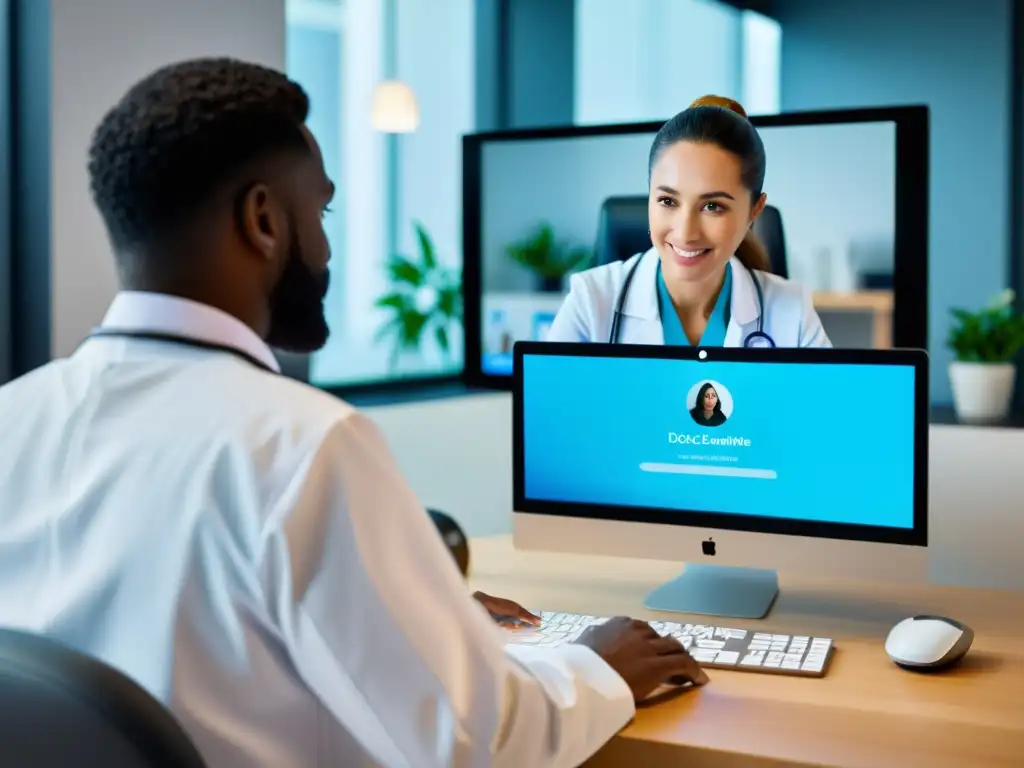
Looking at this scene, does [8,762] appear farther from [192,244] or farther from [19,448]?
[192,244]

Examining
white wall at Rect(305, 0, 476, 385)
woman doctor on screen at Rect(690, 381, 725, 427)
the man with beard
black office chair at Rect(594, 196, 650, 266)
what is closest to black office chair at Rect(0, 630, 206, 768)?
the man with beard

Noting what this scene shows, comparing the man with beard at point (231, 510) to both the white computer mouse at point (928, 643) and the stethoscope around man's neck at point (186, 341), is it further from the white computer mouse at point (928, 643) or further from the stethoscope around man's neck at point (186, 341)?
the white computer mouse at point (928, 643)

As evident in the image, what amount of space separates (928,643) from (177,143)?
3.40ft

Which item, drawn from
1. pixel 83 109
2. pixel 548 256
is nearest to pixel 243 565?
pixel 548 256

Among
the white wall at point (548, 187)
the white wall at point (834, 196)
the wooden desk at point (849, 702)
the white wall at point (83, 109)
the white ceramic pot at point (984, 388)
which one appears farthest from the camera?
the white ceramic pot at point (984, 388)

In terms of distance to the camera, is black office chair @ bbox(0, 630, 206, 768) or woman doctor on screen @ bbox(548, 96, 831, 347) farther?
woman doctor on screen @ bbox(548, 96, 831, 347)

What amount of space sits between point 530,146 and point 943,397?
3.42 m

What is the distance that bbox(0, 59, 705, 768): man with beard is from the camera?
0.90 metres

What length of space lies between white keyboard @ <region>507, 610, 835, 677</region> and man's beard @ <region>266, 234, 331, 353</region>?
557 millimetres

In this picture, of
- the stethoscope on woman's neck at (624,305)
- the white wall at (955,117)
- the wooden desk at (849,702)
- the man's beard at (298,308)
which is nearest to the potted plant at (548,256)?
the stethoscope on woman's neck at (624,305)

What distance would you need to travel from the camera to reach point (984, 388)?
388 cm

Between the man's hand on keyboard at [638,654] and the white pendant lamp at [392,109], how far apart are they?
3.26 metres

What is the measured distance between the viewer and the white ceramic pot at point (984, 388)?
385 centimetres

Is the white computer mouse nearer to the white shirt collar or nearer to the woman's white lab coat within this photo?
the woman's white lab coat
